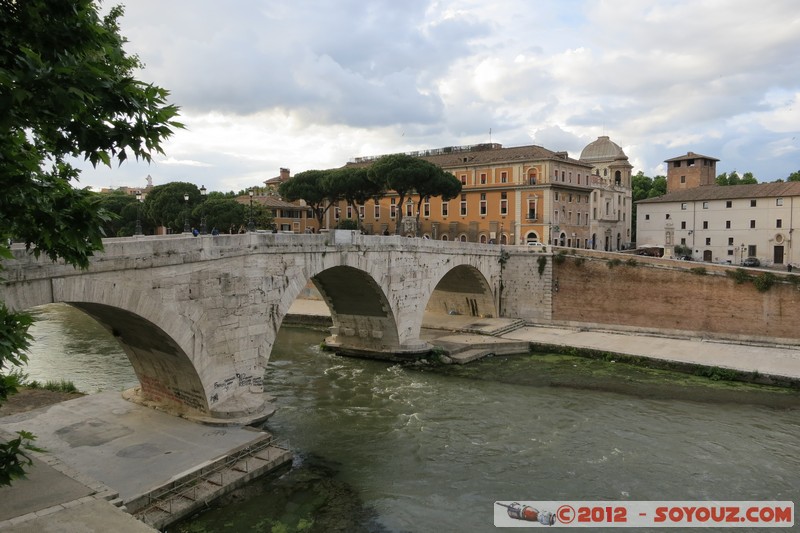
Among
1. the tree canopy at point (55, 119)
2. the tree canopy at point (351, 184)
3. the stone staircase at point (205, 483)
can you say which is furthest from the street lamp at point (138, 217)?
the tree canopy at point (55, 119)

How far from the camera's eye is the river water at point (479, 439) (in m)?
11.6

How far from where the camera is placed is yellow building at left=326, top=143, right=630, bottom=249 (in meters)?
42.9

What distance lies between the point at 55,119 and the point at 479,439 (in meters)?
12.8

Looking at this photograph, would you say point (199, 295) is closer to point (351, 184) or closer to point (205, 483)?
point (205, 483)

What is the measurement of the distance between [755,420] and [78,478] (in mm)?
17106

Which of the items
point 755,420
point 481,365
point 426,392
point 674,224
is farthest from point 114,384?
point 674,224

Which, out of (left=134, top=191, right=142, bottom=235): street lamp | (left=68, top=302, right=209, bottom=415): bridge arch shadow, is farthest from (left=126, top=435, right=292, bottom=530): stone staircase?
(left=134, top=191, right=142, bottom=235): street lamp

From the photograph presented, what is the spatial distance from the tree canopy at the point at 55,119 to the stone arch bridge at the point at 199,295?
17.5 feet

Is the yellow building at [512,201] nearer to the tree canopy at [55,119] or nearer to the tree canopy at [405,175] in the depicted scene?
the tree canopy at [405,175]

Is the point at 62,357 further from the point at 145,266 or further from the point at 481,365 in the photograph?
the point at 481,365

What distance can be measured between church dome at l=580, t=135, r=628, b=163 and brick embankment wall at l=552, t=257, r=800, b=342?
29.3m

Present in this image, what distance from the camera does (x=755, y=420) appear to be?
55.6ft

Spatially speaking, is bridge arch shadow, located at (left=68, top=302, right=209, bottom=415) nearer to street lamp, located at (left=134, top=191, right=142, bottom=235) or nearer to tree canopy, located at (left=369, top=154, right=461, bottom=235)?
street lamp, located at (left=134, top=191, right=142, bottom=235)

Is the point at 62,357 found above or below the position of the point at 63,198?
below
